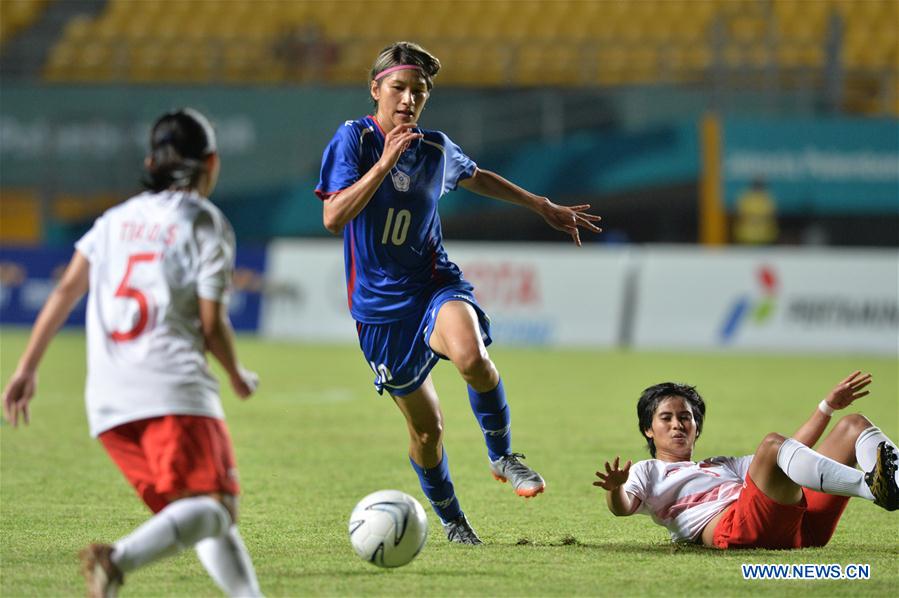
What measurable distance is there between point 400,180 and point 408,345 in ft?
2.27

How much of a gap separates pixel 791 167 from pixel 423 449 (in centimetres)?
1604

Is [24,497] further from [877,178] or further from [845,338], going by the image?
[877,178]

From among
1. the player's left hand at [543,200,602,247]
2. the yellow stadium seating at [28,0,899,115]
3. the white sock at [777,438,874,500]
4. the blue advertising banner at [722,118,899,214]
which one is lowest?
the white sock at [777,438,874,500]

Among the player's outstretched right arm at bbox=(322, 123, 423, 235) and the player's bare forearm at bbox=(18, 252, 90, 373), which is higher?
the player's outstretched right arm at bbox=(322, 123, 423, 235)

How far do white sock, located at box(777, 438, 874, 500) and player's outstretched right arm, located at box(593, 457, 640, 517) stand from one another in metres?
0.59

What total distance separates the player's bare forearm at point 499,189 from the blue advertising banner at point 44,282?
42.2 ft

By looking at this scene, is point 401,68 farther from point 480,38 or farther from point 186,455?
point 480,38

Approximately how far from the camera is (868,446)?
5.26 m

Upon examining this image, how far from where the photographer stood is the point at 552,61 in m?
22.6

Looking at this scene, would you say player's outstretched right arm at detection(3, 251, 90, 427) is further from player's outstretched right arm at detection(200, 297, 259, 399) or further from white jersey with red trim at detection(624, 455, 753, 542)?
white jersey with red trim at detection(624, 455, 753, 542)

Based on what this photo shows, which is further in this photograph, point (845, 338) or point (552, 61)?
point (552, 61)

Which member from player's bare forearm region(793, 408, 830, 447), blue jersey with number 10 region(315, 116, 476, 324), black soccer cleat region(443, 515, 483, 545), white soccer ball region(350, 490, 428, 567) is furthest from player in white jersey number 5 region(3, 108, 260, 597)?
player's bare forearm region(793, 408, 830, 447)

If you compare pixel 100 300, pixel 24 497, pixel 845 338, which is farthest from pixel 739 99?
pixel 100 300

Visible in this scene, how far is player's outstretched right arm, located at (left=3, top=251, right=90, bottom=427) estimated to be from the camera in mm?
4051
